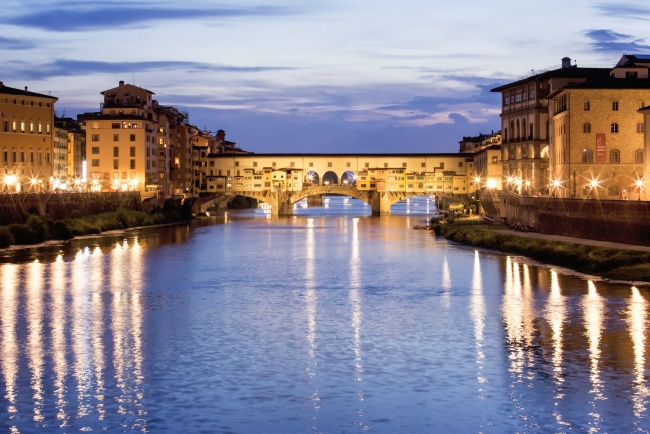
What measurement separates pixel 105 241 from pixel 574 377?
4488 cm

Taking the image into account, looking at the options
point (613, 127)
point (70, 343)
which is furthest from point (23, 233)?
point (613, 127)

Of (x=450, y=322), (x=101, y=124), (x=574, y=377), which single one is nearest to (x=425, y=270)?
(x=450, y=322)

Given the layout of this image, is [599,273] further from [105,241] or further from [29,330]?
[105,241]

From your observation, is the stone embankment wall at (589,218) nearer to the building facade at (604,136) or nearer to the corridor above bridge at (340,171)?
the building facade at (604,136)

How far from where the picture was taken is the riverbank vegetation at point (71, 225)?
5524 centimetres

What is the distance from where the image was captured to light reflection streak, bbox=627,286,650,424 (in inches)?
701

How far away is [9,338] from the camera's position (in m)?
24.4

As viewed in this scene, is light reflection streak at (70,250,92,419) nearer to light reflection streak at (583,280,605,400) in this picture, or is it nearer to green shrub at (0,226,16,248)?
light reflection streak at (583,280,605,400)

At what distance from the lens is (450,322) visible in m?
27.4

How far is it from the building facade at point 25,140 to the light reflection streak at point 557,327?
168 ft

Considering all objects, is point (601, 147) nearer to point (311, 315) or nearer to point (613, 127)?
point (613, 127)

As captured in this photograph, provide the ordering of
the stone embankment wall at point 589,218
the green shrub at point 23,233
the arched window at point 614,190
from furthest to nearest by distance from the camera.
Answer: the arched window at point 614,190 < the green shrub at point 23,233 < the stone embankment wall at point 589,218

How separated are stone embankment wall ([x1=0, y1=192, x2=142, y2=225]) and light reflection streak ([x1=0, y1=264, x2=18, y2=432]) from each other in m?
21.0

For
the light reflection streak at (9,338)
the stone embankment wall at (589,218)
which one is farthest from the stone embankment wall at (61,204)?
the stone embankment wall at (589,218)
